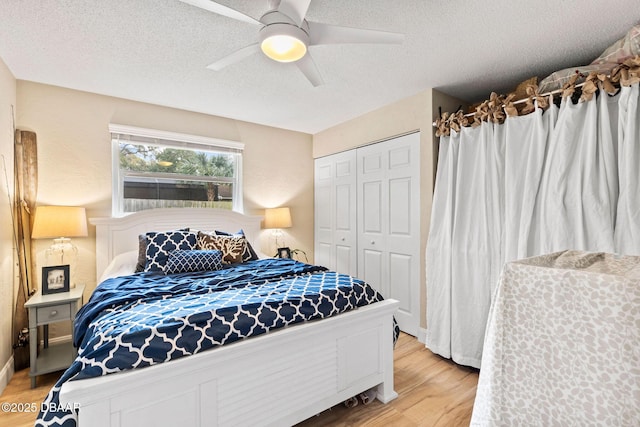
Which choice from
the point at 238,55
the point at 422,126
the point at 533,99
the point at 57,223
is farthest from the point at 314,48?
the point at 57,223

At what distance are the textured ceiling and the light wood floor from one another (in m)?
2.45

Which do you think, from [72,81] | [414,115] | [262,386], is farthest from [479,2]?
[72,81]

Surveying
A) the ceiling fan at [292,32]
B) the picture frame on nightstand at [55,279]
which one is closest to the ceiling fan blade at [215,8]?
the ceiling fan at [292,32]

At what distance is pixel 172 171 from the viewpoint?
3342 millimetres

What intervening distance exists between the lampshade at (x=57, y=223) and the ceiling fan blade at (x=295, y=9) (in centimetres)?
242

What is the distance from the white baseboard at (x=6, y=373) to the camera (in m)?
2.04

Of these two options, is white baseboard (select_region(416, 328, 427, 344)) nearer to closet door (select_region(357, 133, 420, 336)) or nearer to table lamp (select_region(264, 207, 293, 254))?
closet door (select_region(357, 133, 420, 336))

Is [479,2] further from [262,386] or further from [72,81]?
[72,81]

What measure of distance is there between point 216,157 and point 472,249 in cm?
304

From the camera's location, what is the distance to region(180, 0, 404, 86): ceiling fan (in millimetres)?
1346

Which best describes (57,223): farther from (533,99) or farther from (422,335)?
(533,99)

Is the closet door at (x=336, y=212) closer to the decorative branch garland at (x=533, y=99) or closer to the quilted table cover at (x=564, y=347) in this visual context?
the decorative branch garland at (x=533, y=99)

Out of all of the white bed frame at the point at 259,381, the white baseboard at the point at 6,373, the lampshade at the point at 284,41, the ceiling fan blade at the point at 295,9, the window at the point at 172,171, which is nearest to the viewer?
the white bed frame at the point at 259,381

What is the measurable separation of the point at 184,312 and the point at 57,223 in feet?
5.99
